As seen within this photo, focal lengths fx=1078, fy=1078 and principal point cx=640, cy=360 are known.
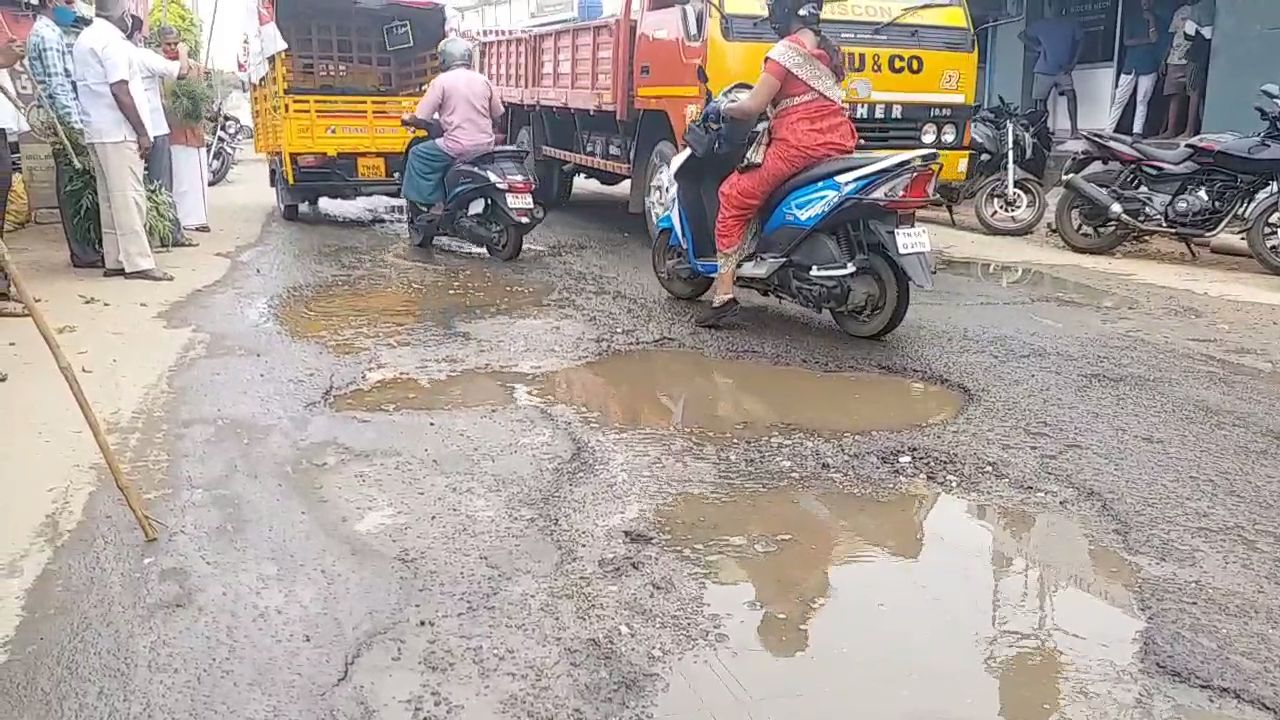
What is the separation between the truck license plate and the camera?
1082cm

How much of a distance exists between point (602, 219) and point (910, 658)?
30.2 feet

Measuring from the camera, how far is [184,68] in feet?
32.1

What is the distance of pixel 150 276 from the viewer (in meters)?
7.67

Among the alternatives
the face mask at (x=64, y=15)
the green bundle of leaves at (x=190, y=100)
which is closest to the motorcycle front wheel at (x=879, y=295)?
the face mask at (x=64, y=15)

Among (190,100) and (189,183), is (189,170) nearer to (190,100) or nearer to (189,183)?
(189,183)

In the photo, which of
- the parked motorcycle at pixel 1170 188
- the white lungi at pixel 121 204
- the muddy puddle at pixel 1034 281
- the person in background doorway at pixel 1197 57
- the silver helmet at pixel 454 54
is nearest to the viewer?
the muddy puddle at pixel 1034 281

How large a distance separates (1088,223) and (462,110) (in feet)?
Answer: 17.4

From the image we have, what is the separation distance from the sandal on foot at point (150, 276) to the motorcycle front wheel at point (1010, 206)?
715 cm

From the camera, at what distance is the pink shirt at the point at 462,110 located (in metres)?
8.70

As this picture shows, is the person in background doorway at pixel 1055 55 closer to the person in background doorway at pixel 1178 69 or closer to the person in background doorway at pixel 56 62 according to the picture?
the person in background doorway at pixel 1178 69

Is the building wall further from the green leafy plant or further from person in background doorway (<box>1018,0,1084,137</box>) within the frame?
the green leafy plant

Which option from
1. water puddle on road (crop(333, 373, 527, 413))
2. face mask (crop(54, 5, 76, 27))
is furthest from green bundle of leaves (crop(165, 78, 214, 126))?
water puddle on road (crop(333, 373, 527, 413))

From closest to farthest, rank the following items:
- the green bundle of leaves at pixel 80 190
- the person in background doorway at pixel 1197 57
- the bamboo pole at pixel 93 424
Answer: the bamboo pole at pixel 93 424, the green bundle of leaves at pixel 80 190, the person in background doorway at pixel 1197 57

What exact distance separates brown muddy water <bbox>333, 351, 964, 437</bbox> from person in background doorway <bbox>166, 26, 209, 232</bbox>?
18.9ft
